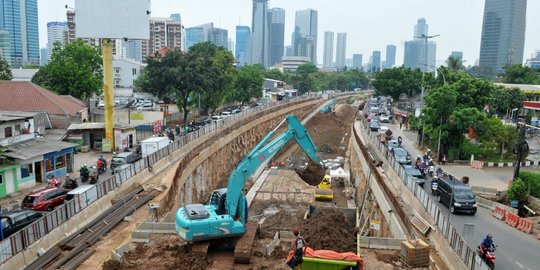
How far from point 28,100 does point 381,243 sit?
133ft

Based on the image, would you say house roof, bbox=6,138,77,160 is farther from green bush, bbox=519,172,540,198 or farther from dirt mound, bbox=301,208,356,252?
green bush, bbox=519,172,540,198

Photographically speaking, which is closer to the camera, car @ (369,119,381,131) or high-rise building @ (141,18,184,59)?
car @ (369,119,381,131)

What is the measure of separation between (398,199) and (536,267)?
328 inches

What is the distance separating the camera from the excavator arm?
18844mm

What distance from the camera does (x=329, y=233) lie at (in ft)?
70.1

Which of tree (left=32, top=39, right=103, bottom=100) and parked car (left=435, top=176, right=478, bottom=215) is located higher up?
tree (left=32, top=39, right=103, bottom=100)

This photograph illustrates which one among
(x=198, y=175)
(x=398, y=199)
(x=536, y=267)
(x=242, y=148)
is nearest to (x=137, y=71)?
(x=242, y=148)

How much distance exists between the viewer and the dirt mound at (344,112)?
99.6 metres

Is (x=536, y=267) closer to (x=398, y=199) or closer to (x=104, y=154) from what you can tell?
(x=398, y=199)

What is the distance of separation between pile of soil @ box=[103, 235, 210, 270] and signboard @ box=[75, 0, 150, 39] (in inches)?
1038

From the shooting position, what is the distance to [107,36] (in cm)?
3888

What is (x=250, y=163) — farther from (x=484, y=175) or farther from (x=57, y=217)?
(x=484, y=175)

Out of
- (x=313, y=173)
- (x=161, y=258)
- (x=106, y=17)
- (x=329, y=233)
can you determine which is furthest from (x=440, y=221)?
(x=106, y=17)

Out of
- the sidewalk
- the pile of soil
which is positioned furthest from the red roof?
the sidewalk
